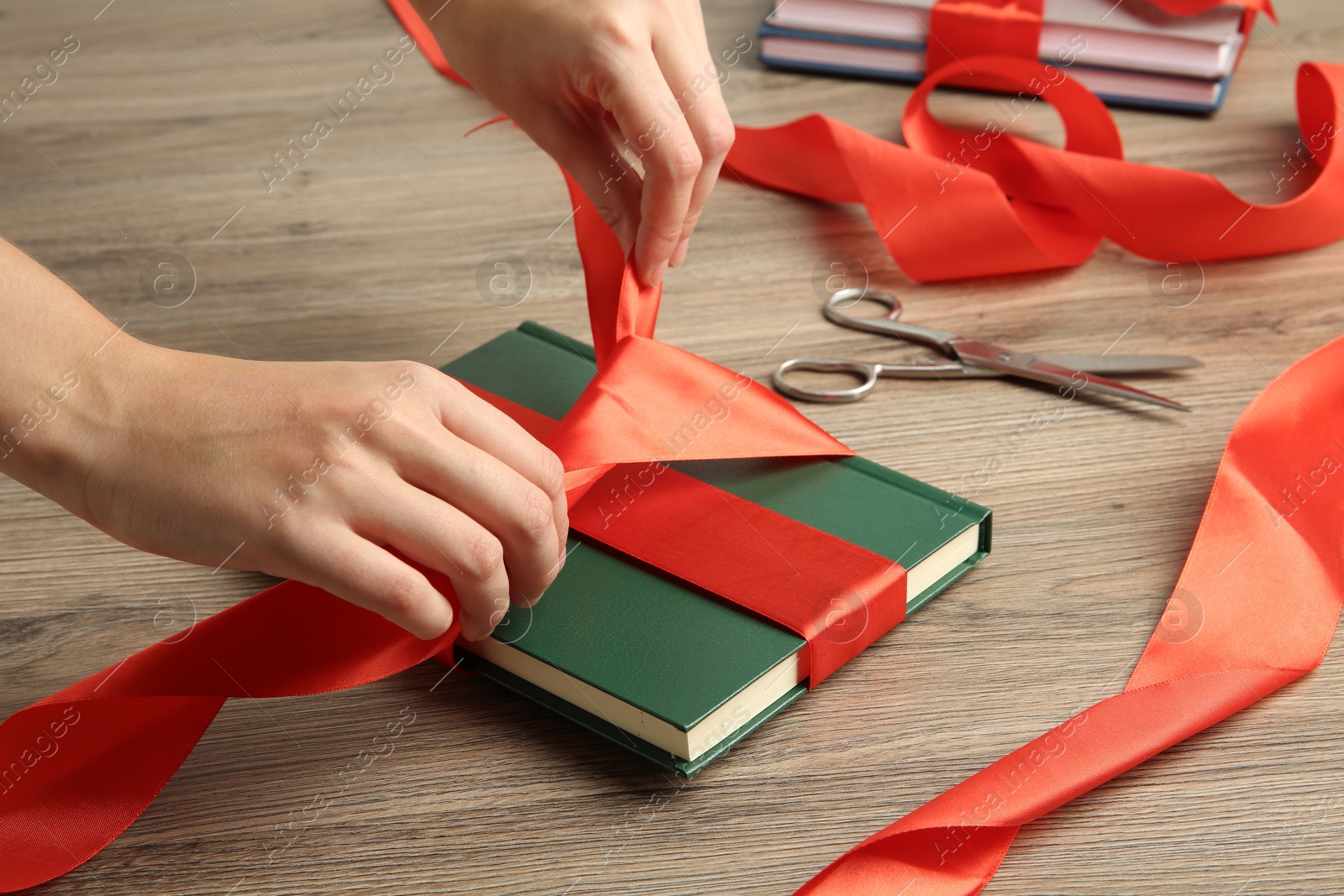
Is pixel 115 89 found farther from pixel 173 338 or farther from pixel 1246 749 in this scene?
pixel 1246 749

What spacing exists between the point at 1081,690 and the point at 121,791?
18.9 inches

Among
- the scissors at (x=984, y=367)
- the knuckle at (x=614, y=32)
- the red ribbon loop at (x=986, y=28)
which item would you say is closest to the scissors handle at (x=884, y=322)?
the scissors at (x=984, y=367)

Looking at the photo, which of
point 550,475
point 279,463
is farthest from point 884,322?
point 279,463

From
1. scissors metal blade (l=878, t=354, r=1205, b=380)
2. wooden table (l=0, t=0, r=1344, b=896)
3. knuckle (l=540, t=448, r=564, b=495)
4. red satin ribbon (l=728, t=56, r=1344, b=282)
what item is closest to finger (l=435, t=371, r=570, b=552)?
knuckle (l=540, t=448, r=564, b=495)

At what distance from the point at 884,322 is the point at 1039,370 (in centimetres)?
12

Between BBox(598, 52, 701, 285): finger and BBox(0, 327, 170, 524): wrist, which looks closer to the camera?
BBox(0, 327, 170, 524): wrist

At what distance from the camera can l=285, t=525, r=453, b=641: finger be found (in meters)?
A: 0.53

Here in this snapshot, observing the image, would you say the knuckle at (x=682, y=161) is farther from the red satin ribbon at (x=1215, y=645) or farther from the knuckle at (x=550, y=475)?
the red satin ribbon at (x=1215, y=645)

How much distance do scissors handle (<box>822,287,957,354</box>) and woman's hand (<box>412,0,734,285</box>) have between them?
0.15 meters

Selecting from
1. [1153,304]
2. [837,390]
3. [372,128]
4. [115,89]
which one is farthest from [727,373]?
[115,89]

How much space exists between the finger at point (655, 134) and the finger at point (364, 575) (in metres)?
0.31

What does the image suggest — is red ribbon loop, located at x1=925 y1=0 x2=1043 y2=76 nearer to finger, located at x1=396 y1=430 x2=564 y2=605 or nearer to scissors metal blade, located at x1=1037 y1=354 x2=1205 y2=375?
scissors metal blade, located at x1=1037 y1=354 x2=1205 y2=375

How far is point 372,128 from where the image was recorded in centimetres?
123

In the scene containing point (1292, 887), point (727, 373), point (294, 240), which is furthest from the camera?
point (294, 240)
